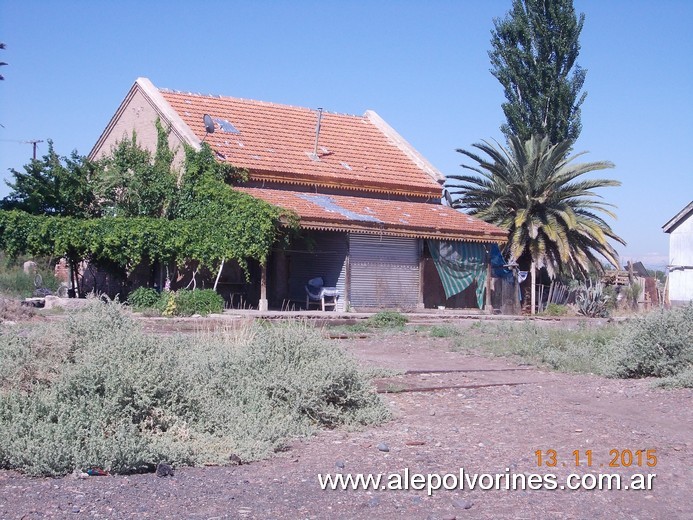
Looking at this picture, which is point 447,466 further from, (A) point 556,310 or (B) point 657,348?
(A) point 556,310

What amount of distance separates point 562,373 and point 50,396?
8.68m

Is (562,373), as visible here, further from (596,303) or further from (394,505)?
(596,303)

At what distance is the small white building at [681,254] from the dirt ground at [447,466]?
86.0ft

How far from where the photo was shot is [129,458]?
6598mm

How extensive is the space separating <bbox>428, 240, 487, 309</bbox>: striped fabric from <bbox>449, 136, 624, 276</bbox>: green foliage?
7.79 feet

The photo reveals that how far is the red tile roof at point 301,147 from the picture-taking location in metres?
26.1

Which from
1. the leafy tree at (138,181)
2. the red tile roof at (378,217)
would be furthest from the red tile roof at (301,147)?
the leafy tree at (138,181)

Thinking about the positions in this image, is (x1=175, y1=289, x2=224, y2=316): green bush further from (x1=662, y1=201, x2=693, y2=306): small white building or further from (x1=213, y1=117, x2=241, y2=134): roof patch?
(x1=662, y1=201, x2=693, y2=306): small white building

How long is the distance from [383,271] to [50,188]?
10086mm

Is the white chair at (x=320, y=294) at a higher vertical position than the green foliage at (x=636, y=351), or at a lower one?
higher

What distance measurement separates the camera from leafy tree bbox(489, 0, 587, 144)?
34.9 meters

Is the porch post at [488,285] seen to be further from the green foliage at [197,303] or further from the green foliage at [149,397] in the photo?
the green foliage at [149,397]

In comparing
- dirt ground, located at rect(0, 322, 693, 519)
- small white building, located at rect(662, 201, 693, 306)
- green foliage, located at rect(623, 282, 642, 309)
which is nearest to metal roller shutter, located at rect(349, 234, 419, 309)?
green foliage, located at rect(623, 282, 642, 309)
